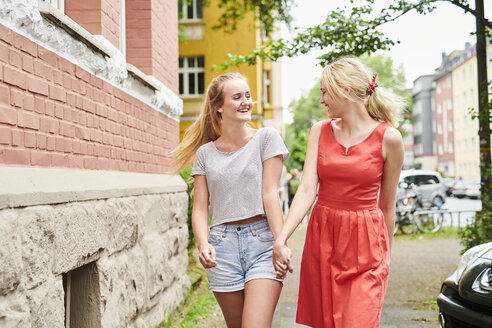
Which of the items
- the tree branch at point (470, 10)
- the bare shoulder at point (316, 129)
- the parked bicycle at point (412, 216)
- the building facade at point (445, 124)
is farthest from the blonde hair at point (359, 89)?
the building facade at point (445, 124)

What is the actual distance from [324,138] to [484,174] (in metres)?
5.41

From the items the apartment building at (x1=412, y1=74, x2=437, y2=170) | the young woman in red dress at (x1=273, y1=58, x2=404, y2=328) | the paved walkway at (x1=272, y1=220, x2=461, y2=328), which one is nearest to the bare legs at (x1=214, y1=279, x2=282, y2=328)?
the young woman in red dress at (x1=273, y1=58, x2=404, y2=328)

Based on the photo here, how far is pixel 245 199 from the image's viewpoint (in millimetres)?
3324

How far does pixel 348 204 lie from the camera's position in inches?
125

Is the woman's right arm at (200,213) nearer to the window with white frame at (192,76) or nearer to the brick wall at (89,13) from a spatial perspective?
the brick wall at (89,13)

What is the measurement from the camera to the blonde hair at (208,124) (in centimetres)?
354

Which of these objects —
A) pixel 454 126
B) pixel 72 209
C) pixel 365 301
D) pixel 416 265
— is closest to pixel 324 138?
pixel 365 301

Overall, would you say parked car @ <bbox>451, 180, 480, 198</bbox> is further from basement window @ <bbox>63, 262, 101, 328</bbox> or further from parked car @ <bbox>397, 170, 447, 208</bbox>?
basement window @ <bbox>63, 262, 101, 328</bbox>

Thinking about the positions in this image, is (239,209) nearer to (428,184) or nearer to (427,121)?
(428,184)

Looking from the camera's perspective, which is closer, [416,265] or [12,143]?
[12,143]

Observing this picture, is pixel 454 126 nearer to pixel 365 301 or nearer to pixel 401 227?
pixel 401 227

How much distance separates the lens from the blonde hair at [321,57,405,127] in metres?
3.17

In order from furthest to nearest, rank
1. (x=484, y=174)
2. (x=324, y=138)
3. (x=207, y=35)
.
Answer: (x=207, y=35) < (x=484, y=174) < (x=324, y=138)

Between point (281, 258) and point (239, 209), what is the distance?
14.8 inches
